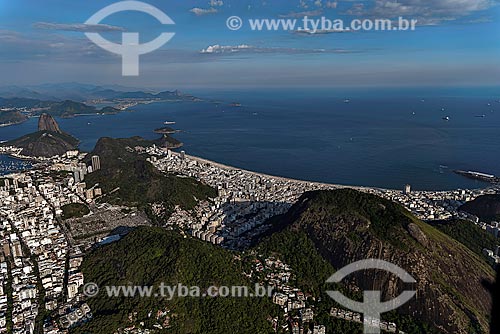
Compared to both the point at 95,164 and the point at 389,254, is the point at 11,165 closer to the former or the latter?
the point at 95,164

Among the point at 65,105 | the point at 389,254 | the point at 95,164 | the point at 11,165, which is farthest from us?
the point at 65,105

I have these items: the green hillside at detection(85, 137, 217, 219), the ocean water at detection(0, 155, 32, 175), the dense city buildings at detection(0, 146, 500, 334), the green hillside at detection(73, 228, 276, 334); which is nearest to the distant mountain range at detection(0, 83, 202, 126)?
the ocean water at detection(0, 155, 32, 175)

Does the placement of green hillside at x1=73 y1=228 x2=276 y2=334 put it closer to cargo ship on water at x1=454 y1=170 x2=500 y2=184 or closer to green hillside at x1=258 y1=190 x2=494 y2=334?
green hillside at x1=258 y1=190 x2=494 y2=334

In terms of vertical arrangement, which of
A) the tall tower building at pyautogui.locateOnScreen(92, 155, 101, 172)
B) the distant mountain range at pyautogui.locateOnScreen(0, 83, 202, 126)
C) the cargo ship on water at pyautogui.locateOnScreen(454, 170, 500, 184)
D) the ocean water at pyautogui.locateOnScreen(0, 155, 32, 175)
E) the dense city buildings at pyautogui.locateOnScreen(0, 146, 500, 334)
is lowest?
the dense city buildings at pyautogui.locateOnScreen(0, 146, 500, 334)

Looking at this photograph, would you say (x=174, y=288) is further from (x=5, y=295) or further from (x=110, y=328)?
(x=5, y=295)

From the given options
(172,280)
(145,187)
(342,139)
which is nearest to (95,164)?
(145,187)

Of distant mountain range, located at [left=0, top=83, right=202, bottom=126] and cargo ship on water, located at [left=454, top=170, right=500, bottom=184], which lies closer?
cargo ship on water, located at [left=454, top=170, right=500, bottom=184]

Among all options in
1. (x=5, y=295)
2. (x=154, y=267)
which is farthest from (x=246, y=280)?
(x=5, y=295)

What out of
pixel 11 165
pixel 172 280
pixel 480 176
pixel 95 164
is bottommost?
pixel 172 280
